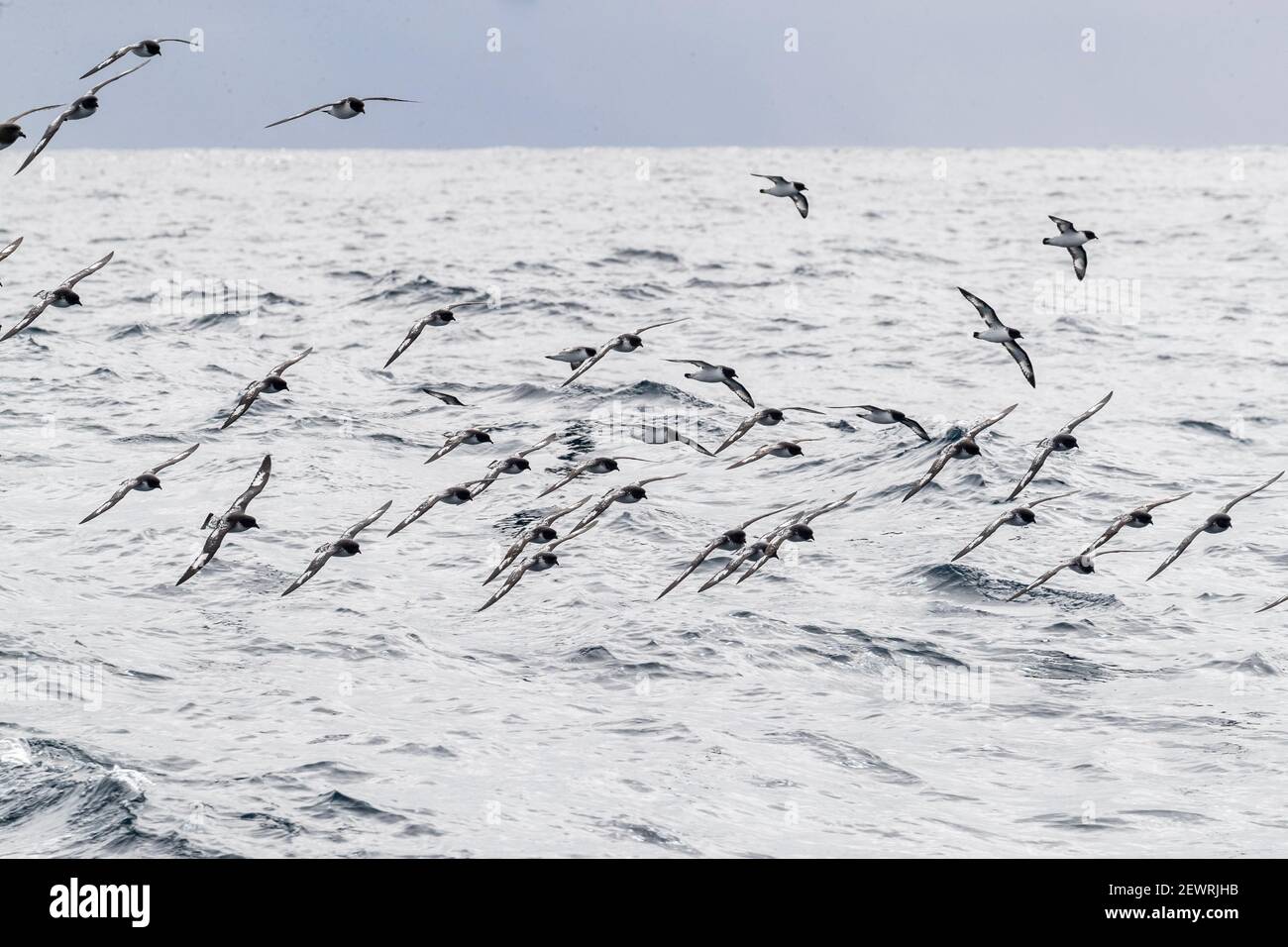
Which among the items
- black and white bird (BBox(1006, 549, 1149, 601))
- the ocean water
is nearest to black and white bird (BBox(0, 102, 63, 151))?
the ocean water

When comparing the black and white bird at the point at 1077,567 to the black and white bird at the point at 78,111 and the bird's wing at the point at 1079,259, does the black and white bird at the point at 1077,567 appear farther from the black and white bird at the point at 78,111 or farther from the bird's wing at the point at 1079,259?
the black and white bird at the point at 78,111

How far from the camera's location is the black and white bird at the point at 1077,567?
58.4ft

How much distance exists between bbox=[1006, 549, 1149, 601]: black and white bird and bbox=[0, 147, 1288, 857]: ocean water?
0.92 feet

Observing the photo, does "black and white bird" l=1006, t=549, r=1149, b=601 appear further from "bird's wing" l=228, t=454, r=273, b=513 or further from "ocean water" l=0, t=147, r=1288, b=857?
"bird's wing" l=228, t=454, r=273, b=513

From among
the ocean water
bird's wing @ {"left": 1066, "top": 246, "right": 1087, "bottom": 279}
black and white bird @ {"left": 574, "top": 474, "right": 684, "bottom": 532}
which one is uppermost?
bird's wing @ {"left": 1066, "top": 246, "right": 1087, "bottom": 279}

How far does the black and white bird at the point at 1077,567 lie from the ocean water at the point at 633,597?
0.92 ft

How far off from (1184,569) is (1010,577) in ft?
8.49

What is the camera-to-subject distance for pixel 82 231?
66.0 meters

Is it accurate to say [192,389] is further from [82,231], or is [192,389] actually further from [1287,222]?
[1287,222]

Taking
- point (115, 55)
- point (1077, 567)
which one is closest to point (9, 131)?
point (115, 55)

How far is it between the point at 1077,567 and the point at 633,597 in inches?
216

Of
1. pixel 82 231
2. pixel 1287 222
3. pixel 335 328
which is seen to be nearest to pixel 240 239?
pixel 82 231

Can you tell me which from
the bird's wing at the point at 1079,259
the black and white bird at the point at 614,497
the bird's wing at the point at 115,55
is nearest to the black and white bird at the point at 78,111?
the bird's wing at the point at 115,55

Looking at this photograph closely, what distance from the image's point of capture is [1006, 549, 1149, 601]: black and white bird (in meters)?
17.8
